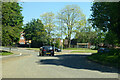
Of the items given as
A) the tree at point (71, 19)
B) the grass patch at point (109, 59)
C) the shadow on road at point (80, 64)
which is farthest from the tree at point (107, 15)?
the tree at point (71, 19)

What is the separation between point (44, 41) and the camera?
66.8 m

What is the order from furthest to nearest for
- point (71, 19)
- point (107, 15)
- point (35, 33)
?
point (35, 33) < point (71, 19) < point (107, 15)

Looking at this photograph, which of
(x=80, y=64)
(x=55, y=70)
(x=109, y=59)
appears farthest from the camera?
(x=109, y=59)

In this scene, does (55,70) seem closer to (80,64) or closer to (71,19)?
(80,64)

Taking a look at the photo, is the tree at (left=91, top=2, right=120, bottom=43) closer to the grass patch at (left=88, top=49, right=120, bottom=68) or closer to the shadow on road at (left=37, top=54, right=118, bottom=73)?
the grass patch at (left=88, top=49, right=120, bottom=68)

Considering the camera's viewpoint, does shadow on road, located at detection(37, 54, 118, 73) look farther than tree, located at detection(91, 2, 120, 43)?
No

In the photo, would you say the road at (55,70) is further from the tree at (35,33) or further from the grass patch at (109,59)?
the tree at (35,33)

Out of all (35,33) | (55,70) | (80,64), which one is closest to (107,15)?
(80,64)

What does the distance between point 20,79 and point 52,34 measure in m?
44.7

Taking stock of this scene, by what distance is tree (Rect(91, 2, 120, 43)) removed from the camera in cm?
1363

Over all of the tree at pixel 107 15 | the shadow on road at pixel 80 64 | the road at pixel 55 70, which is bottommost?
the shadow on road at pixel 80 64

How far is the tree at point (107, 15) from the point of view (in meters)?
13.6

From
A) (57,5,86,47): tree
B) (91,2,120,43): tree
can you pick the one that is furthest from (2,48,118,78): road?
(57,5,86,47): tree

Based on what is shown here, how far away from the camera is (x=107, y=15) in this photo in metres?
16.1
